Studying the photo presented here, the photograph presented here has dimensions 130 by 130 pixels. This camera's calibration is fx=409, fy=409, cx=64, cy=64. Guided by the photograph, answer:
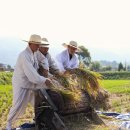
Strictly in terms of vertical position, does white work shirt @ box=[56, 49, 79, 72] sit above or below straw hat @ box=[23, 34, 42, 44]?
below

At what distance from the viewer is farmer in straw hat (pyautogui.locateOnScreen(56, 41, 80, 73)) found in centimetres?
893

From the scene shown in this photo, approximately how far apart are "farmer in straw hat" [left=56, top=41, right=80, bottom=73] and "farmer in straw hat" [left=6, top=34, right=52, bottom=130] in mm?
1545

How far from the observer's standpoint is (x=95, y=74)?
8.18m

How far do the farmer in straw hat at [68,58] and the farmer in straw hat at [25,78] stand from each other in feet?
5.07

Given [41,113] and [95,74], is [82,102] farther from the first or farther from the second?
[41,113]

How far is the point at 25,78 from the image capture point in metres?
7.34

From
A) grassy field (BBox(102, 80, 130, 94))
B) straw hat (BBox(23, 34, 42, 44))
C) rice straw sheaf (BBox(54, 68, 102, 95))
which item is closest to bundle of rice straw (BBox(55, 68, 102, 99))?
rice straw sheaf (BBox(54, 68, 102, 95))

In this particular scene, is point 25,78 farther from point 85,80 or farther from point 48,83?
point 85,80

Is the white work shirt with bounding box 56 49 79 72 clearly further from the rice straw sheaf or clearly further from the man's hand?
the man's hand

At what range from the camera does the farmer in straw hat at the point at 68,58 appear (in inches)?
352

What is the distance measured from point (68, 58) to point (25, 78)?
1.89 m

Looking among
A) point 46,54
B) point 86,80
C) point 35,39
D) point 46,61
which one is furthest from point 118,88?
point 35,39

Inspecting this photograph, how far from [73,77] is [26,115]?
2255 millimetres

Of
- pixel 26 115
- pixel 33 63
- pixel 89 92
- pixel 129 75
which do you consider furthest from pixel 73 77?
pixel 129 75
